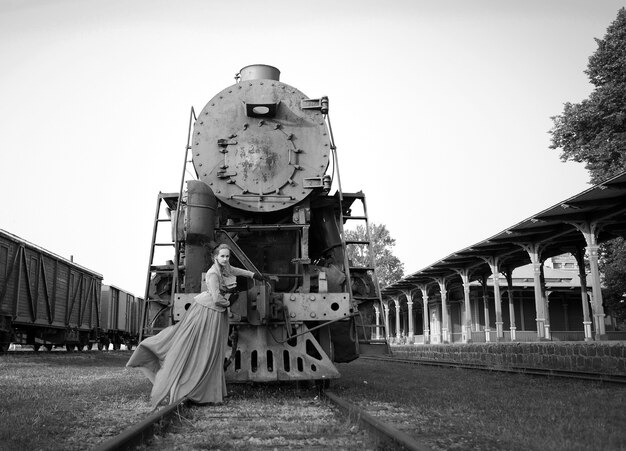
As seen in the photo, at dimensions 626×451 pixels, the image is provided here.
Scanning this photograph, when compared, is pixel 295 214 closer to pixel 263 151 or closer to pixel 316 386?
pixel 263 151

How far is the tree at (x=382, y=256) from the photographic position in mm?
65500

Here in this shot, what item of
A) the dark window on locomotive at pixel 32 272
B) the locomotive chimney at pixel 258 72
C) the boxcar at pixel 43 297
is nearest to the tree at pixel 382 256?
the boxcar at pixel 43 297

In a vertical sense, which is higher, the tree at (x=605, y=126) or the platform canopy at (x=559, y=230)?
the tree at (x=605, y=126)

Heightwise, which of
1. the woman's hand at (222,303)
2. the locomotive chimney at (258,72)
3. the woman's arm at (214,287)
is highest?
the locomotive chimney at (258,72)

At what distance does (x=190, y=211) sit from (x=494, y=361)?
1253cm

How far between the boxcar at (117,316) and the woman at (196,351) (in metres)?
18.5

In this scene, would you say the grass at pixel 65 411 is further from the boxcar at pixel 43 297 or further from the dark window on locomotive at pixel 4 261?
the boxcar at pixel 43 297

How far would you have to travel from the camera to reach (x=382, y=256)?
6675 centimetres

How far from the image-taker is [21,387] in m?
7.31

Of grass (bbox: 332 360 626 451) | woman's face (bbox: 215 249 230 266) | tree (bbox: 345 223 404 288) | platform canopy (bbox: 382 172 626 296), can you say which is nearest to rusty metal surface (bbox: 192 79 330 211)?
woman's face (bbox: 215 249 230 266)

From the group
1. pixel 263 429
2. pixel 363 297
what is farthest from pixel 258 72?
pixel 263 429

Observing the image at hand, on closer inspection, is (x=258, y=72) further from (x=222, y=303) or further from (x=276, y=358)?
(x=276, y=358)

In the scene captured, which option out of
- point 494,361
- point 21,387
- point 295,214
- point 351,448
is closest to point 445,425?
point 351,448

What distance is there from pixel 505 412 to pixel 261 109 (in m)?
4.67
